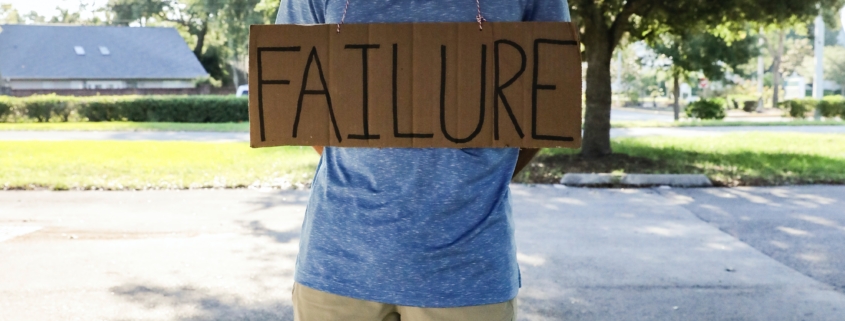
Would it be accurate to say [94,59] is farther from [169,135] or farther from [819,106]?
[819,106]

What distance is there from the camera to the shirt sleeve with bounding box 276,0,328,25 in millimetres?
1893

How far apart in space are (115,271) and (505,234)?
4780 millimetres

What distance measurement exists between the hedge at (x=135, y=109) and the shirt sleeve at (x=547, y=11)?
2957 cm

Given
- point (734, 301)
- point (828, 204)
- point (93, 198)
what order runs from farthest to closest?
point (93, 198), point (828, 204), point (734, 301)

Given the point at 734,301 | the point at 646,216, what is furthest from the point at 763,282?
the point at 646,216

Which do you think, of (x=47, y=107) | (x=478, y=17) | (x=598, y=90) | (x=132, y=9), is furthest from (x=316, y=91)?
(x=132, y=9)

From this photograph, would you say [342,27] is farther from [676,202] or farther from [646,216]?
[676,202]

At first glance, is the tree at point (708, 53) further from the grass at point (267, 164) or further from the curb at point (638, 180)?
the curb at point (638, 180)

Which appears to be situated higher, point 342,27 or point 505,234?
point 342,27

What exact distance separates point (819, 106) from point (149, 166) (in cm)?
2855

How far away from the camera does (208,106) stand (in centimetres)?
3119

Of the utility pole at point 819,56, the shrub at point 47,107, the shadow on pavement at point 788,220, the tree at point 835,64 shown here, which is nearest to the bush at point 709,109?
the utility pole at point 819,56

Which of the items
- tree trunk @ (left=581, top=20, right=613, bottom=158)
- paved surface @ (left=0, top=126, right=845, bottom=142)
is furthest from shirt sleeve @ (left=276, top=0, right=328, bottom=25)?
paved surface @ (left=0, top=126, right=845, bottom=142)

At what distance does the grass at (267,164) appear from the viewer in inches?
416
